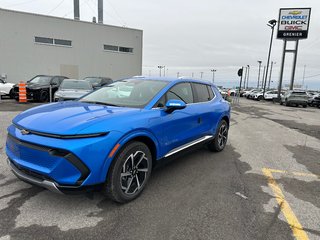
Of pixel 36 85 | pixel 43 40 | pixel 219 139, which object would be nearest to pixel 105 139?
pixel 219 139

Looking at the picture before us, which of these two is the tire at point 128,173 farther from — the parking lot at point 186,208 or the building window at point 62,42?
the building window at point 62,42

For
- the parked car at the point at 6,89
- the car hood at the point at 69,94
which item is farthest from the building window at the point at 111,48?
the car hood at the point at 69,94

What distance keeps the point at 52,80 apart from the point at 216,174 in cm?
1331

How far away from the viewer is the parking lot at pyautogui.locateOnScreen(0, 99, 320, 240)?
262 cm

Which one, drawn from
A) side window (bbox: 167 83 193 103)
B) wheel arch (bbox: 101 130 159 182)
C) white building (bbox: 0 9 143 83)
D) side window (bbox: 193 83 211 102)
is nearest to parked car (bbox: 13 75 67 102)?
white building (bbox: 0 9 143 83)

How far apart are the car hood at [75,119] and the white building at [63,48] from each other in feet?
69.8

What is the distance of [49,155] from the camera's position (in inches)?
101

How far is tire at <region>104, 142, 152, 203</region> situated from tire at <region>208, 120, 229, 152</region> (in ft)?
8.27

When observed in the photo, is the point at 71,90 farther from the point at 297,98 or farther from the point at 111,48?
the point at 297,98

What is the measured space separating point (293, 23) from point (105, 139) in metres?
33.9

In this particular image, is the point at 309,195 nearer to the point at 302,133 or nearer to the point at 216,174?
the point at 216,174

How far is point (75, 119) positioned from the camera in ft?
9.22

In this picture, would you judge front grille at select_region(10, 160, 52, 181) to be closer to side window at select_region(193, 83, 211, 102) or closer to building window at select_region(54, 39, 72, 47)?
side window at select_region(193, 83, 211, 102)

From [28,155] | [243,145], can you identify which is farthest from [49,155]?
[243,145]
